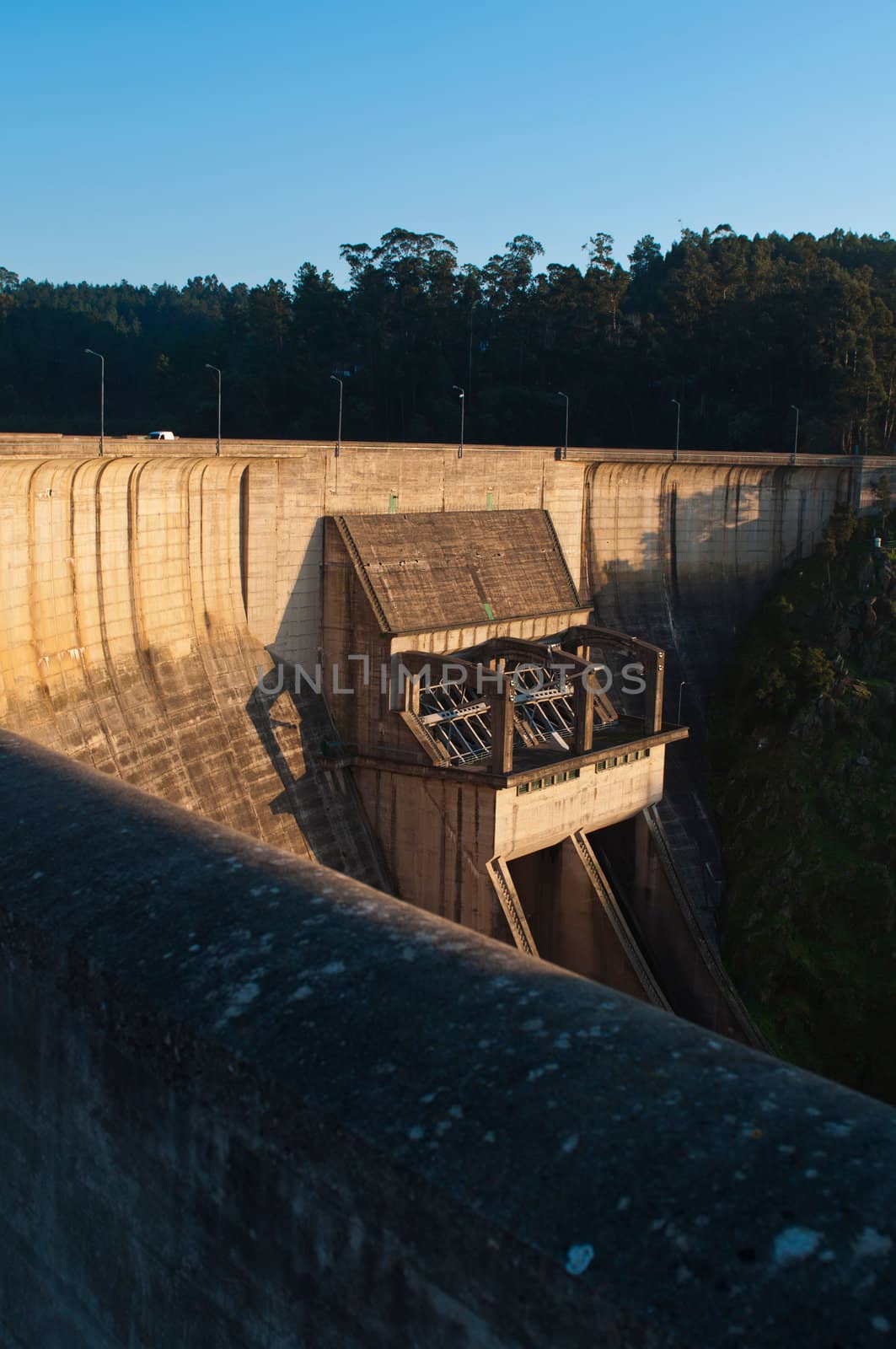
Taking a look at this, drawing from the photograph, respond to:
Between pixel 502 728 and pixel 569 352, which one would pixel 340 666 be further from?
pixel 569 352

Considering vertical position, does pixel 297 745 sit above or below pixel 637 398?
below

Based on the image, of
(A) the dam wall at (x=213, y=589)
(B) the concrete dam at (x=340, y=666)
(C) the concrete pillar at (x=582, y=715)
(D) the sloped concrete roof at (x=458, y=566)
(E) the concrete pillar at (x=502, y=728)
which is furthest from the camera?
(D) the sloped concrete roof at (x=458, y=566)

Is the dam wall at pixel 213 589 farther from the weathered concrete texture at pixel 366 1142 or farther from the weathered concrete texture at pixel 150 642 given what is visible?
the weathered concrete texture at pixel 366 1142

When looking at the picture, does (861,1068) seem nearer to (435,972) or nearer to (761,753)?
(761,753)

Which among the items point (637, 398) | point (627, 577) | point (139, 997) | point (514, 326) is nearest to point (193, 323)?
point (514, 326)

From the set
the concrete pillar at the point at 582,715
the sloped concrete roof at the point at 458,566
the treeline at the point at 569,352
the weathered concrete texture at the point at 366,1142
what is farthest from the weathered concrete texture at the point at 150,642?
the treeline at the point at 569,352

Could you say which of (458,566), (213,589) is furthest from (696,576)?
(213,589)
